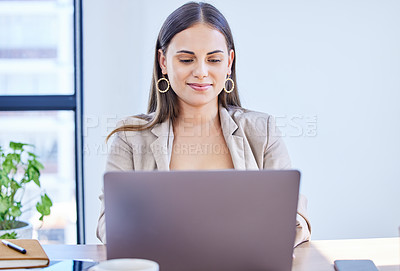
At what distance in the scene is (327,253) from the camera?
1.59m

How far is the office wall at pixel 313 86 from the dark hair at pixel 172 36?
1.14m

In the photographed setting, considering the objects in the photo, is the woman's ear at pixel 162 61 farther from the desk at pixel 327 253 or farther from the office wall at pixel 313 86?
the office wall at pixel 313 86

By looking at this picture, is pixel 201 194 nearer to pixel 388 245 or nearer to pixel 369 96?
pixel 388 245

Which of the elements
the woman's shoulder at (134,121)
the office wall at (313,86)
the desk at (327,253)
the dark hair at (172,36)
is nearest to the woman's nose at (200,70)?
the dark hair at (172,36)

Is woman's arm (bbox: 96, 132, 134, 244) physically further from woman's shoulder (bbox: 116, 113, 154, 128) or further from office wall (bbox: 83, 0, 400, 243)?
office wall (bbox: 83, 0, 400, 243)

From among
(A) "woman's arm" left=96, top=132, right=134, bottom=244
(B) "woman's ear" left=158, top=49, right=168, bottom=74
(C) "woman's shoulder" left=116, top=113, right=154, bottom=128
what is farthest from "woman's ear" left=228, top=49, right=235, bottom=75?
(A) "woman's arm" left=96, top=132, right=134, bottom=244

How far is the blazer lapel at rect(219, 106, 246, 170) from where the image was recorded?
2.15 m

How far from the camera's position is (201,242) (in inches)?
45.1

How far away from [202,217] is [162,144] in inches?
41.3

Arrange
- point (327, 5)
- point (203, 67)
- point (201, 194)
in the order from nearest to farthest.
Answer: point (201, 194) < point (203, 67) < point (327, 5)

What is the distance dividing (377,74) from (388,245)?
2.04 metres

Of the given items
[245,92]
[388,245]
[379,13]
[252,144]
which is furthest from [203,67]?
[379,13]

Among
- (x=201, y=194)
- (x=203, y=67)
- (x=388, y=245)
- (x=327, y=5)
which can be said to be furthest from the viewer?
(x=327, y=5)

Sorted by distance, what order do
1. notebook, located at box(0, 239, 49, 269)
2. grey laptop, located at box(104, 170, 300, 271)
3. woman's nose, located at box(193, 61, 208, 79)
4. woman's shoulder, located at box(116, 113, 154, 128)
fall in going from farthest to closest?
1. woman's shoulder, located at box(116, 113, 154, 128)
2. woman's nose, located at box(193, 61, 208, 79)
3. notebook, located at box(0, 239, 49, 269)
4. grey laptop, located at box(104, 170, 300, 271)
